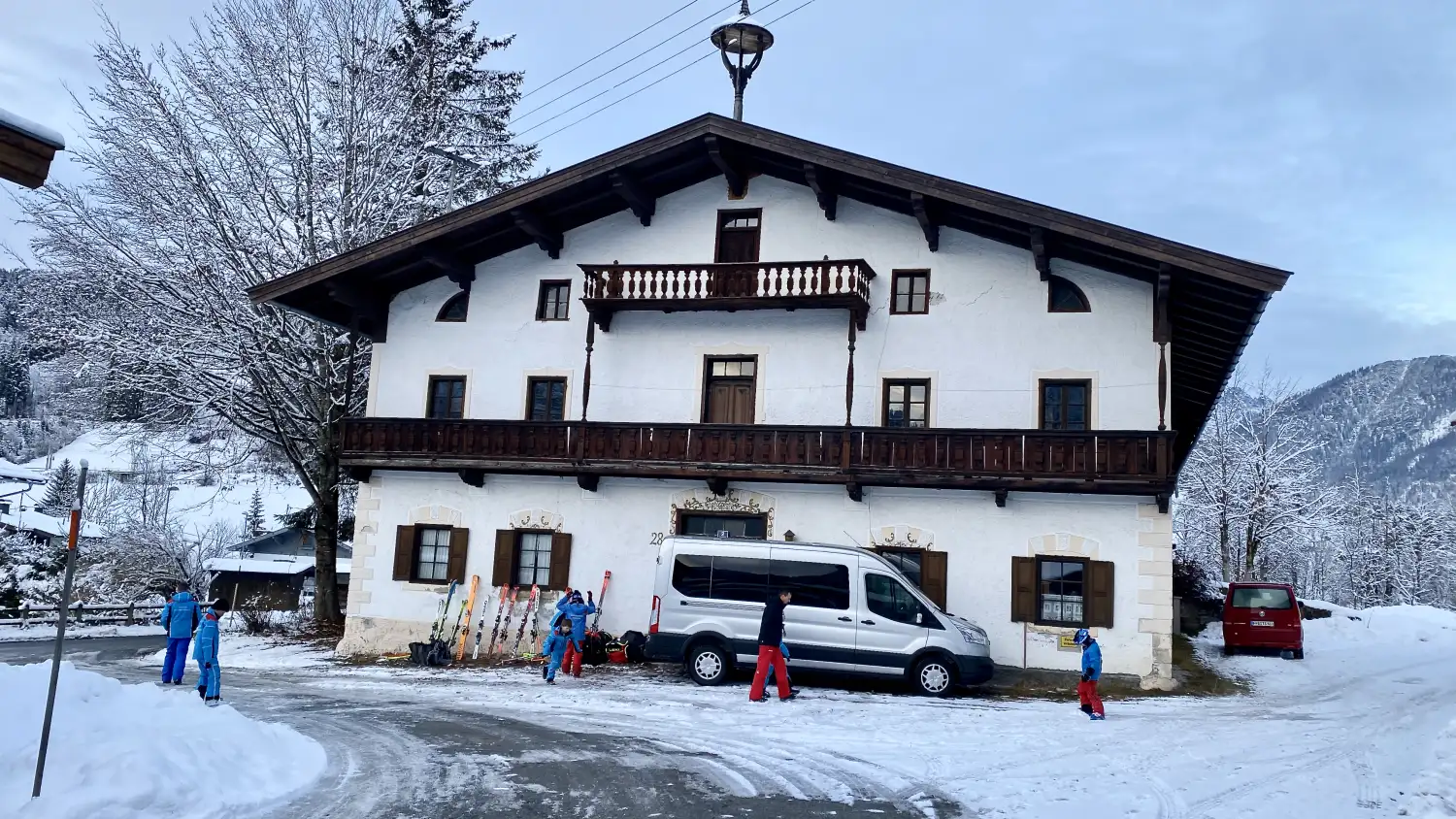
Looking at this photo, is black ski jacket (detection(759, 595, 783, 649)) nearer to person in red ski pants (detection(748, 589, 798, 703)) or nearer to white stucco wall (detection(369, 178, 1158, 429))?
person in red ski pants (detection(748, 589, 798, 703))

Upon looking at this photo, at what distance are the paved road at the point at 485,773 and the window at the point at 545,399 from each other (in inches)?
344

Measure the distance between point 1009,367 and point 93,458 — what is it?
233ft

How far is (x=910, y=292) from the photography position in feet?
69.8

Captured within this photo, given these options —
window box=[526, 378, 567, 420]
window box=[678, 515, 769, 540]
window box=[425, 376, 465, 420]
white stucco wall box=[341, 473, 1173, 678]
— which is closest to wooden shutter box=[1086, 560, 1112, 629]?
white stucco wall box=[341, 473, 1173, 678]

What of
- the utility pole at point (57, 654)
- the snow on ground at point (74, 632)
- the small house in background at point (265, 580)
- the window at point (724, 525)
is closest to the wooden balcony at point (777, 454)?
the window at point (724, 525)

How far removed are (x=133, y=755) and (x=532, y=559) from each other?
14.3 meters

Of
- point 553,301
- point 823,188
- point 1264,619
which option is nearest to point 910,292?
point 823,188

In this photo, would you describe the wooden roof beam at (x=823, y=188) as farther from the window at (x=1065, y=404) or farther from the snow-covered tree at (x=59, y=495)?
the snow-covered tree at (x=59, y=495)

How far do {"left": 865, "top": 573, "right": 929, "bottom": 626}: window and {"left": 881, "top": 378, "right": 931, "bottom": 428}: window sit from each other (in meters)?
4.43

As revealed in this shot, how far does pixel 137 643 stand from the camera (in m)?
27.4

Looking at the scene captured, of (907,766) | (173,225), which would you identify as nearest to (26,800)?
(907,766)

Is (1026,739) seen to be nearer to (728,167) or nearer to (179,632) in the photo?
(179,632)

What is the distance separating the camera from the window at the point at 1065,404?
782 inches

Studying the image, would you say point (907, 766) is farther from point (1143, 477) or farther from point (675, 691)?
point (1143, 477)
